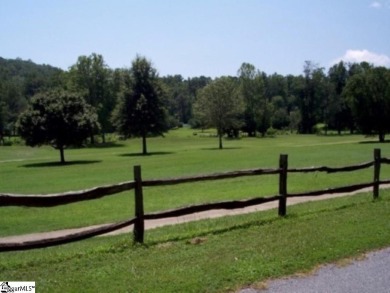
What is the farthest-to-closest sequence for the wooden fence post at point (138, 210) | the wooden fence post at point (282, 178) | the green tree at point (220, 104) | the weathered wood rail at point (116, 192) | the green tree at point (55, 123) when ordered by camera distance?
the green tree at point (220, 104) → the green tree at point (55, 123) → the wooden fence post at point (282, 178) → the wooden fence post at point (138, 210) → the weathered wood rail at point (116, 192)

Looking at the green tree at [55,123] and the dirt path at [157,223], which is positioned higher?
the green tree at [55,123]

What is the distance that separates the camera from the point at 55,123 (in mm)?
50406

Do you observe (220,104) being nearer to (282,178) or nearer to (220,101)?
(220,101)

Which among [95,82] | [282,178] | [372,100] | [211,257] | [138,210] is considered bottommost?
[211,257]

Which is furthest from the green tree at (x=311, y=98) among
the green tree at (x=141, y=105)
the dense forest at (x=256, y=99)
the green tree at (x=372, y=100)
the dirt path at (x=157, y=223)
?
the dirt path at (x=157, y=223)

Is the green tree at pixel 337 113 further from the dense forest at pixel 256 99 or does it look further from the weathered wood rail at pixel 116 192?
the weathered wood rail at pixel 116 192

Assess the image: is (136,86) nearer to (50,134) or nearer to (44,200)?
(50,134)

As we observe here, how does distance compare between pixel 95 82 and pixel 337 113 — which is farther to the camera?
pixel 337 113

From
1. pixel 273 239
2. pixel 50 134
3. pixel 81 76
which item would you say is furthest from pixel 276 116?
pixel 273 239

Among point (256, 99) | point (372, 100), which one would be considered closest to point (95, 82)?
point (256, 99)

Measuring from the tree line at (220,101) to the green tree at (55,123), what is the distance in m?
0.17

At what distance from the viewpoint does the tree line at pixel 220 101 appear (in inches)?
2463

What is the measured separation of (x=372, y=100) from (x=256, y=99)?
38106 mm

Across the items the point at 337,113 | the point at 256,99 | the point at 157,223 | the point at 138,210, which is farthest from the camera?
the point at 337,113
